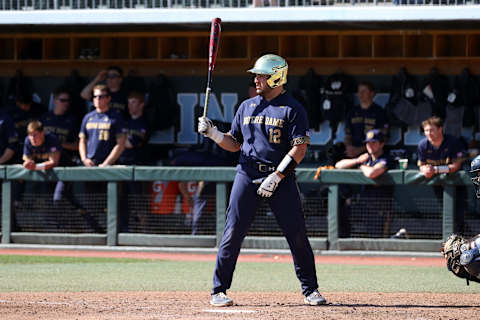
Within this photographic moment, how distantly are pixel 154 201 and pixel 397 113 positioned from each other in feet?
13.8

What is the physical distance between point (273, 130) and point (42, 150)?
587cm

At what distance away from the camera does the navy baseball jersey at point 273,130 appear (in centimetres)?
699

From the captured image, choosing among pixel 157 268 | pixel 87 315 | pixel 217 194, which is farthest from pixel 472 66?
pixel 87 315

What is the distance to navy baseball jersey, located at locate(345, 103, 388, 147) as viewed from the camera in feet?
43.3

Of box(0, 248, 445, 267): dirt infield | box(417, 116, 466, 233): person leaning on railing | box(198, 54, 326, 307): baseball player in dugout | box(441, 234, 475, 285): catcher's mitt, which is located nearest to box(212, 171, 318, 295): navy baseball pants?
box(198, 54, 326, 307): baseball player in dugout

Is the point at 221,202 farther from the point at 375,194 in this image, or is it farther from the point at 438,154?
the point at 438,154

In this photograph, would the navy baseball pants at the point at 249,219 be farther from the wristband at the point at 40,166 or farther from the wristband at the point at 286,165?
the wristband at the point at 40,166

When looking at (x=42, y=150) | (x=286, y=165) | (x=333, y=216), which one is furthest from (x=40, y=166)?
(x=286, y=165)

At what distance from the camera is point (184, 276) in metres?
9.48

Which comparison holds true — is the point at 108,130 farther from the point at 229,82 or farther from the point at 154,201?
the point at 229,82

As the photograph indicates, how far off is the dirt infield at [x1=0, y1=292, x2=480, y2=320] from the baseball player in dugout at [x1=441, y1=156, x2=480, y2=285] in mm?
298

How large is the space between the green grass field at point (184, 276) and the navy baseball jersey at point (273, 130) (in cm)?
184

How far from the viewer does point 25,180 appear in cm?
1207

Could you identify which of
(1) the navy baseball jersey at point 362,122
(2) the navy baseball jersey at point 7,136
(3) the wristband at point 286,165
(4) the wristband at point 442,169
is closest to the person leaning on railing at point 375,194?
(4) the wristband at point 442,169
